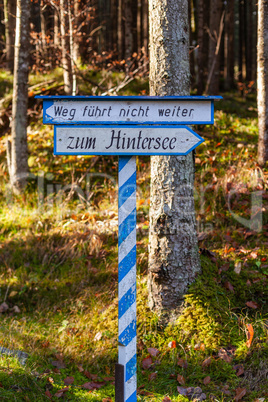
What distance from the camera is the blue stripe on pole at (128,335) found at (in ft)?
8.88

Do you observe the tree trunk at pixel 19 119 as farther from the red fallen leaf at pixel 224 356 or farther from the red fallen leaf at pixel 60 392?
the red fallen leaf at pixel 224 356

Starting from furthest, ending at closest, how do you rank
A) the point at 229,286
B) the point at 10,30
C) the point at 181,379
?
the point at 10,30
the point at 229,286
the point at 181,379

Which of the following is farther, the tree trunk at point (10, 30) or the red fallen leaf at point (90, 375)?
the tree trunk at point (10, 30)

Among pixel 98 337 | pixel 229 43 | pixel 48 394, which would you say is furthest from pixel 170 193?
pixel 229 43

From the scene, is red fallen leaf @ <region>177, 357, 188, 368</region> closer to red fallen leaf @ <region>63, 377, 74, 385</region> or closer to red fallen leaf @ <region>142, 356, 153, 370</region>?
red fallen leaf @ <region>142, 356, 153, 370</region>

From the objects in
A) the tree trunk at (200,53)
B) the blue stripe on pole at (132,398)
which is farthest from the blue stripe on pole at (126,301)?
the tree trunk at (200,53)

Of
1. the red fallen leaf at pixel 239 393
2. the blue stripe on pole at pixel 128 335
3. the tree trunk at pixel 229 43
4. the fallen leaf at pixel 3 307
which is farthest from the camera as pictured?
the tree trunk at pixel 229 43

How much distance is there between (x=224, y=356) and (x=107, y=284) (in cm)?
198

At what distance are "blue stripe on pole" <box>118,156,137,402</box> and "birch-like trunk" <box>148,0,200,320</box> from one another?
4.56 feet

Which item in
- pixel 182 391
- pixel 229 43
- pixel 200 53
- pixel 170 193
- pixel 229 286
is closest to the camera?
pixel 182 391

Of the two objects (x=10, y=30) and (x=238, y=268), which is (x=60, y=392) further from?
(x=10, y=30)

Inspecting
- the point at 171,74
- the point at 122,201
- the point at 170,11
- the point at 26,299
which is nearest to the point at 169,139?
the point at 122,201

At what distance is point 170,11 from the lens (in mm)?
3916

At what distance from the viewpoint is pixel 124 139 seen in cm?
261
